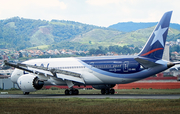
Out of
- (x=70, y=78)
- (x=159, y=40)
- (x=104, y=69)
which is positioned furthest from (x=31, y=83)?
(x=159, y=40)

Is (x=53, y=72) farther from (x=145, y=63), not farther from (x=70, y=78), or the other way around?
(x=145, y=63)

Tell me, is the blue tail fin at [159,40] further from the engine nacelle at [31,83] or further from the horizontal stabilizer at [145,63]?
the engine nacelle at [31,83]

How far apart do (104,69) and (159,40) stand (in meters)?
6.72

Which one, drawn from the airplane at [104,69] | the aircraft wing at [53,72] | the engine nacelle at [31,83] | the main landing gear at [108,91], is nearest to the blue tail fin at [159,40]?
the airplane at [104,69]

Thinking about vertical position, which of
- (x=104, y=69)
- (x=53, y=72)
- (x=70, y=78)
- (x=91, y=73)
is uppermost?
(x=104, y=69)

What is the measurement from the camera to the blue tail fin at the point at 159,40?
34.4m

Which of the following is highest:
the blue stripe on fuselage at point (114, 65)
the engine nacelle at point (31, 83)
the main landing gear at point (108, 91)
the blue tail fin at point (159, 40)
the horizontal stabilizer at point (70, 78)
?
the blue tail fin at point (159, 40)

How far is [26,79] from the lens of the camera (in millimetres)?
37281

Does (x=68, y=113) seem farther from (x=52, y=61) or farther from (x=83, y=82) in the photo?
(x=52, y=61)

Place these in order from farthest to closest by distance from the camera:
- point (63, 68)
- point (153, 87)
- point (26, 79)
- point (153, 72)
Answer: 1. point (153, 87)
2. point (63, 68)
3. point (26, 79)
4. point (153, 72)

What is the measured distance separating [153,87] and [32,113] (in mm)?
36850

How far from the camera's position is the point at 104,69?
121 ft

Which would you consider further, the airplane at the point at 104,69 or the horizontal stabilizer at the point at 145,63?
the airplane at the point at 104,69

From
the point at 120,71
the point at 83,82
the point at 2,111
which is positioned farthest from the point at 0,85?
the point at 2,111
